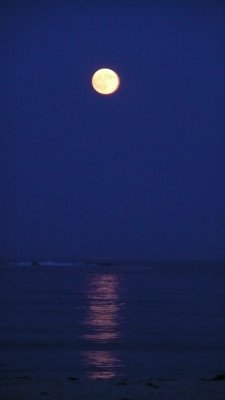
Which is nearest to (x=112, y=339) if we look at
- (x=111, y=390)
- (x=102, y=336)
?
(x=102, y=336)

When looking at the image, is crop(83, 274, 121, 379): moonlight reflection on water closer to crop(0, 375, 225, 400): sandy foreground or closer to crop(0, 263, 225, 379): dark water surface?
crop(0, 263, 225, 379): dark water surface

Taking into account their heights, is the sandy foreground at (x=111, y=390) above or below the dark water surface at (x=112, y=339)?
below

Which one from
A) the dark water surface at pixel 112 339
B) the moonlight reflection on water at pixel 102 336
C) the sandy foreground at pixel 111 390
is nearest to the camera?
the sandy foreground at pixel 111 390

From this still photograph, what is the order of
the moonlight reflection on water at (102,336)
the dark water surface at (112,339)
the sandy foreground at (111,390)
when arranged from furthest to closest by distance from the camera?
the dark water surface at (112,339), the moonlight reflection on water at (102,336), the sandy foreground at (111,390)

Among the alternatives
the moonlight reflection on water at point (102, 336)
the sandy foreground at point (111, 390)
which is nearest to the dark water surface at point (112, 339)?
the moonlight reflection on water at point (102, 336)

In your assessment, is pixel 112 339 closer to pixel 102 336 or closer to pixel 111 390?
pixel 102 336

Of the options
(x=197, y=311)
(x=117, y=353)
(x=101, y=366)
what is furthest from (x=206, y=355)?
(x=197, y=311)

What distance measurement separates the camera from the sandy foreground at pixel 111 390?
24.1 ft

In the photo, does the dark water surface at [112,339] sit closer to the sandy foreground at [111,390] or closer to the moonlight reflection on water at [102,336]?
the moonlight reflection on water at [102,336]

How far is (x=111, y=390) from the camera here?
307 inches

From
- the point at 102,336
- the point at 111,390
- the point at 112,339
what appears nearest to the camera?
the point at 111,390

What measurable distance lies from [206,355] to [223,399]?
201 inches

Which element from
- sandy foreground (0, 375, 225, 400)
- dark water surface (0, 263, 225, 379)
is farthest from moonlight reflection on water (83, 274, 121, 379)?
sandy foreground (0, 375, 225, 400)

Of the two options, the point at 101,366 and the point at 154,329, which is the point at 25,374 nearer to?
the point at 101,366
